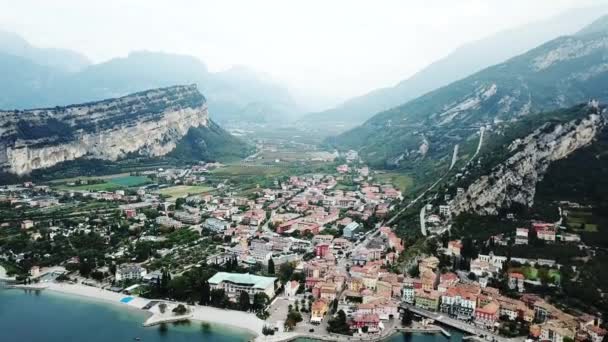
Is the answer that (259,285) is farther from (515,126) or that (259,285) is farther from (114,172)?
(114,172)

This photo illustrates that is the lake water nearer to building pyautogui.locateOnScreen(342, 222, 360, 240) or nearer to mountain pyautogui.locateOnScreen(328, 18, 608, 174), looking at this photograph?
building pyautogui.locateOnScreen(342, 222, 360, 240)

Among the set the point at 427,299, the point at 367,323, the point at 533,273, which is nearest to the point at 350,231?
the point at 427,299

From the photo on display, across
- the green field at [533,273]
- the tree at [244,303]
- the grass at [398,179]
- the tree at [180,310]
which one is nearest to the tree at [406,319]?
the green field at [533,273]

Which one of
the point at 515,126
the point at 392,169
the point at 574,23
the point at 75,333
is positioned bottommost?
the point at 75,333

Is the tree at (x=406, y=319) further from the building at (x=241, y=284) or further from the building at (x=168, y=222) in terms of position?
the building at (x=168, y=222)

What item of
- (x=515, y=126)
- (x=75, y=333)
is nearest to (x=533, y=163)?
(x=515, y=126)

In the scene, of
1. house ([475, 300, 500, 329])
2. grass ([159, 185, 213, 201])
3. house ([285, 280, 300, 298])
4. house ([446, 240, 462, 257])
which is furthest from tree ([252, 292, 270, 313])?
grass ([159, 185, 213, 201])
